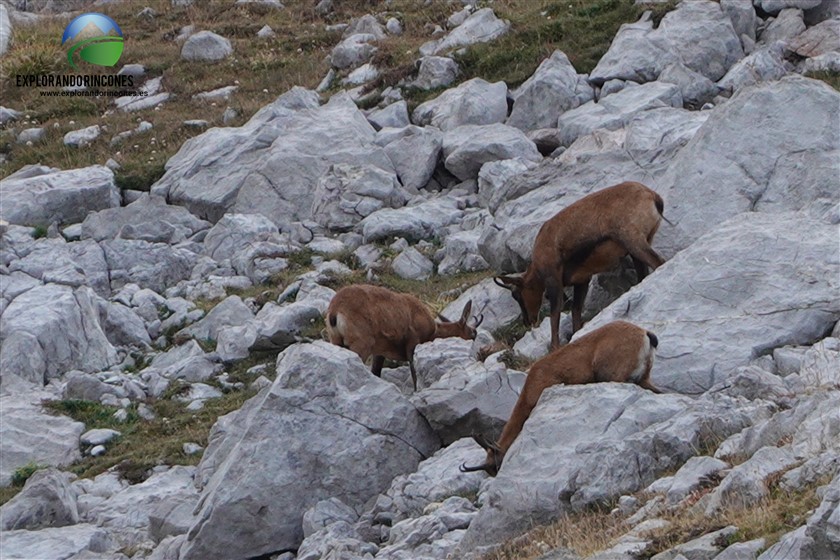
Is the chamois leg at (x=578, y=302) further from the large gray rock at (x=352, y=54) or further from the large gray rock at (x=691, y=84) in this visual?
the large gray rock at (x=352, y=54)

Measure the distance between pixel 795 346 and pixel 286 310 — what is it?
28.9 feet

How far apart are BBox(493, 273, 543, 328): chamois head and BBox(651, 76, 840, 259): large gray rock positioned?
5.56 feet

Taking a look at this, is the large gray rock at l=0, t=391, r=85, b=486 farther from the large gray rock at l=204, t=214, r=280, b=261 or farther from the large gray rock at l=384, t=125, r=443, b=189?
the large gray rock at l=384, t=125, r=443, b=189

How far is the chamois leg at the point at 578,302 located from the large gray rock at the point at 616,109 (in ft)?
23.4

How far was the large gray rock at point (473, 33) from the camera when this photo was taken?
3142 centimetres

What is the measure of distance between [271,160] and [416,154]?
2.66 m

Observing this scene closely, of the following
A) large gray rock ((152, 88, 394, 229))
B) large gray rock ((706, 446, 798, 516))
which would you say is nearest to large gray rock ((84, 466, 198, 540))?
A: large gray rock ((706, 446, 798, 516))

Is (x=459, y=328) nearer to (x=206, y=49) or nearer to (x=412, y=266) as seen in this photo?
(x=412, y=266)

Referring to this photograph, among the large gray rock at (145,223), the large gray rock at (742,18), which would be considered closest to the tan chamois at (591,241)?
the large gray rock at (145,223)

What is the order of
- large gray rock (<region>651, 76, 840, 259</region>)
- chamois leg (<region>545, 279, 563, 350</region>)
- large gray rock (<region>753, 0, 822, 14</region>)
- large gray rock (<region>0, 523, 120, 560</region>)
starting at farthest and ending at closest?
large gray rock (<region>753, 0, 822, 14</region>)
large gray rock (<region>651, 76, 840, 259</region>)
chamois leg (<region>545, 279, 563, 350</region>)
large gray rock (<region>0, 523, 120, 560</region>)

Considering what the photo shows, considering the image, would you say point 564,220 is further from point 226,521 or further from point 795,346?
point 226,521

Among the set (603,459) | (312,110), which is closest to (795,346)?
(603,459)

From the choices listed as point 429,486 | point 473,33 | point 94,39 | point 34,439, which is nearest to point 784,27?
point 473,33

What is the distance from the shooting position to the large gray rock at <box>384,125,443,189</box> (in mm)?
26391
